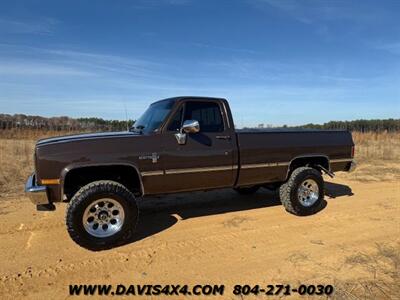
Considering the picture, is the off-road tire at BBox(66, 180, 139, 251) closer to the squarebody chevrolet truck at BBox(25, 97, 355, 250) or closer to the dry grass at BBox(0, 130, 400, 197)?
the squarebody chevrolet truck at BBox(25, 97, 355, 250)

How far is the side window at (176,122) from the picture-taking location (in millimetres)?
6145

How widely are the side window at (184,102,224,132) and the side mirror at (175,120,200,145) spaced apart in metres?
0.37

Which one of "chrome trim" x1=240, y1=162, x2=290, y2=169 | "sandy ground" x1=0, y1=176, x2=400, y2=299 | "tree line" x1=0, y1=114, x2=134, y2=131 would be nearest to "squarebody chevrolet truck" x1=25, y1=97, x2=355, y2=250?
"chrome trim" x1=240, y1=162, x2=290, y2=169

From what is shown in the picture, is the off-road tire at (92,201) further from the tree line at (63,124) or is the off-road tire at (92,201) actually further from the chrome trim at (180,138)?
the tree line at (63,124)

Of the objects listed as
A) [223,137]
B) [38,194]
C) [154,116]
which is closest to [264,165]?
[223,137]

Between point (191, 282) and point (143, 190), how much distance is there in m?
1.91

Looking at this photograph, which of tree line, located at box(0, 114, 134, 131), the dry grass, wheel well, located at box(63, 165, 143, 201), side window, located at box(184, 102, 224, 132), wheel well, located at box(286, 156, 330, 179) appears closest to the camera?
wheel well, located at box(63, 165, 143, 201)

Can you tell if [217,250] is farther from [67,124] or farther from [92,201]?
[67,124]

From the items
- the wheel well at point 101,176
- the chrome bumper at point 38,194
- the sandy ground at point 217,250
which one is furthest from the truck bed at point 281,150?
the chrome bumper at point 38,194

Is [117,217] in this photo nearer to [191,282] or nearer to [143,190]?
[143,190]

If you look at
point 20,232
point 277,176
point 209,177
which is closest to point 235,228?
point 209,177

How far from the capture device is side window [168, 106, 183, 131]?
6.14 metres

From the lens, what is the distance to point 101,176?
5941 millimetres

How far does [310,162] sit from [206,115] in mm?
2507
